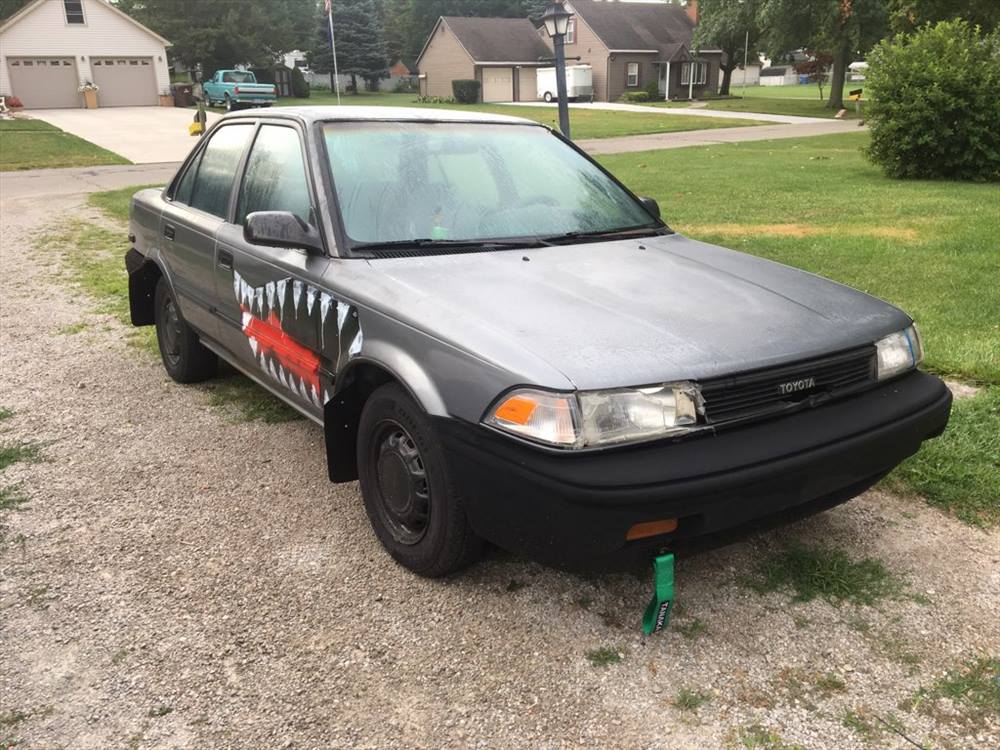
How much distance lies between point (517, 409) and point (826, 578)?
1397 millimetres

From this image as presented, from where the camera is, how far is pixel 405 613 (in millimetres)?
2871

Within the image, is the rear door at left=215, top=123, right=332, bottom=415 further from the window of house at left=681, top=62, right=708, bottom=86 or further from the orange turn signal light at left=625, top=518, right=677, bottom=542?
the window of house at left=681, top=62, right=708, bottom=86

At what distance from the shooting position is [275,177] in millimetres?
3867

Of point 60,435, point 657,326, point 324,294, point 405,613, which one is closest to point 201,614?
point 405,613

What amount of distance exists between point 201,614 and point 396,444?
0.87 meters

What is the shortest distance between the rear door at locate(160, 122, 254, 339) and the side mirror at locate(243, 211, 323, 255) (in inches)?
43.0

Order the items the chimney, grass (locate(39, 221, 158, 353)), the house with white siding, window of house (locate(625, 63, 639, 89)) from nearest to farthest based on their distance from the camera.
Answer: grass (locate(39, 221, 158, 353)), the house with white siding, window of house (locate(625, 63, 639, 89)), the chimney

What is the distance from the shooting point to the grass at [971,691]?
2.37 m

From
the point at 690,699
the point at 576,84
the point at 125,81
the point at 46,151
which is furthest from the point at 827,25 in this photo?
the point at 690,699

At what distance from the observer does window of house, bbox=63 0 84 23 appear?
43.7 meters

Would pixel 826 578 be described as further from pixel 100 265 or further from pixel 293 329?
pixel 100 265

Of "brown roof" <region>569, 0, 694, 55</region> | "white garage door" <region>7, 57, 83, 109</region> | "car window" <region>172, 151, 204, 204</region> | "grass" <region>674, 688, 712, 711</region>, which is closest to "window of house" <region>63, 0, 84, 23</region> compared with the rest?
"white garage door" <region>7, 57, 83, 109</region>

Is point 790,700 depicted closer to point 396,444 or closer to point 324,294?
point 396,444

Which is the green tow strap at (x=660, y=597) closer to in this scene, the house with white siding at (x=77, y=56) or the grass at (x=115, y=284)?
the grass at (x=115, y=284)
